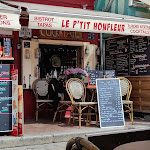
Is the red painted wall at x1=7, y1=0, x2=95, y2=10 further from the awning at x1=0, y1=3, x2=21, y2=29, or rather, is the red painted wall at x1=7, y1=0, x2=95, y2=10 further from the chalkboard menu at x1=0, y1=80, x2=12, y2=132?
the chalkboard menu at x1=0, y1=80, x2=12, y2=132

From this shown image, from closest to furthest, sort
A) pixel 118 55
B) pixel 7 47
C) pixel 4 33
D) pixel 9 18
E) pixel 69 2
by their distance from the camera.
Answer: pixel 9 18
pixel 7 47
pixel 4 33
pixel 69 2
pixel 118 55

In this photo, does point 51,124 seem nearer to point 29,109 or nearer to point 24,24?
point 29,109

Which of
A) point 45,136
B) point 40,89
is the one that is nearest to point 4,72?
point 45,136

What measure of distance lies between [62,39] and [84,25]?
2.77m

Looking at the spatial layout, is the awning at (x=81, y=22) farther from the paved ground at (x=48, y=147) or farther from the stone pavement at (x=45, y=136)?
the paved ground at (x=48, y=147)

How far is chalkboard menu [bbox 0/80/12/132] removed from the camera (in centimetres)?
605

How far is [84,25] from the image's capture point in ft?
21.2

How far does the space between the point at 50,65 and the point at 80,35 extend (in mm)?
1226

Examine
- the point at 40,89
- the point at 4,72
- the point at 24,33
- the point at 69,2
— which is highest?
the point at 69,2

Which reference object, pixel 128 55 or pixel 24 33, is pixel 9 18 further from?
pixel 128 55

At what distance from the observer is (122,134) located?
2.44m

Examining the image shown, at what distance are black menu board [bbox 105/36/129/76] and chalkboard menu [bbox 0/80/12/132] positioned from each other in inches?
170

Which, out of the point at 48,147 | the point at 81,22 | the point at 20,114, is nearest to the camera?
the point at 48,147

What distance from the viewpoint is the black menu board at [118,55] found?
9531 millimetres
